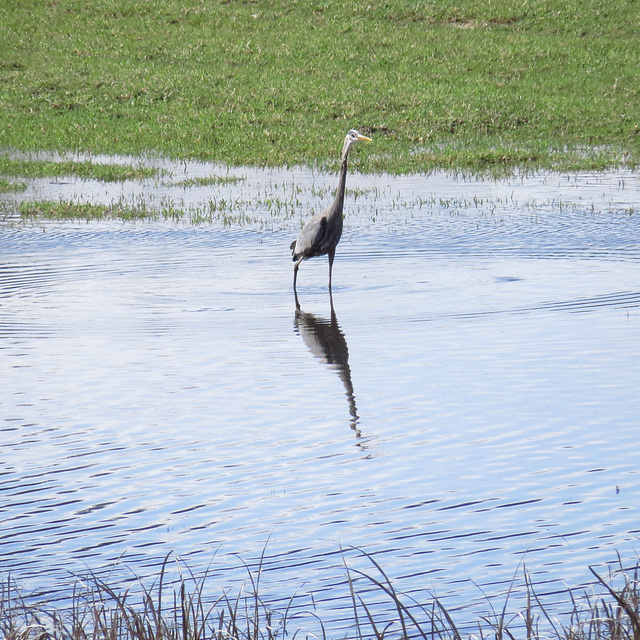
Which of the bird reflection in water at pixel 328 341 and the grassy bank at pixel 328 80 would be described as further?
the grassy bank at pixel 328 80

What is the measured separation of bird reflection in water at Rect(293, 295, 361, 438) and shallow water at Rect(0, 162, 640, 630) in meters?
0.04

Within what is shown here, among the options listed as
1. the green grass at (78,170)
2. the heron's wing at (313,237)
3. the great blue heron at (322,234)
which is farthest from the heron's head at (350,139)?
the green grass at (78,170)

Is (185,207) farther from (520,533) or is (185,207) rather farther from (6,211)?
(520,533)

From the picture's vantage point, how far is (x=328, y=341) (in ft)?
34.9

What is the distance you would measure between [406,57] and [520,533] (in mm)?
29122

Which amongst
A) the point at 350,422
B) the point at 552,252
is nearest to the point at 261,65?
the point at 552,252

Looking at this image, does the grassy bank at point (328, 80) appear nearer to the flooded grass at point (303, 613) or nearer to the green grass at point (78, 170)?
the green grass at point (78, 170)

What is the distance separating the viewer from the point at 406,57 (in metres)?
33.5

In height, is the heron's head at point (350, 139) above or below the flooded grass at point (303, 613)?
above

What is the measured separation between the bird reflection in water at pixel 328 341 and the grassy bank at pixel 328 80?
12648mm

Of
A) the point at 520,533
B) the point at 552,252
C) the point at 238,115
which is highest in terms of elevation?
the point at 238,115

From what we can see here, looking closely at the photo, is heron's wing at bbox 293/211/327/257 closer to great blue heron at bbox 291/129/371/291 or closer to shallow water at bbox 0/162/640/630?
great blue heron at bbox 291/129/371/291

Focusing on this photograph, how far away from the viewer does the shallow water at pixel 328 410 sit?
5.73 m

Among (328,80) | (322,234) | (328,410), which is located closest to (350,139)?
(322,234)
